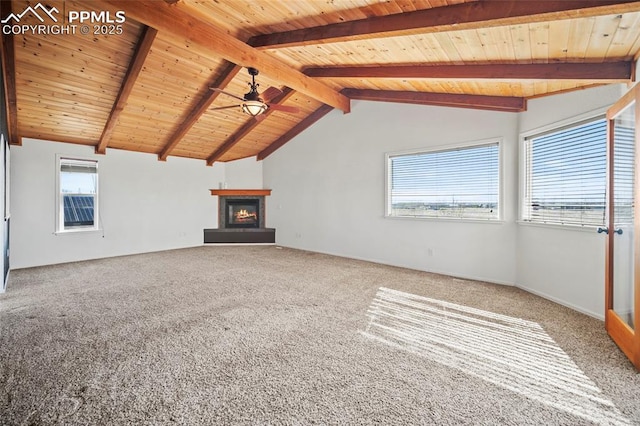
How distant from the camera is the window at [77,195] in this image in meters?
6.04

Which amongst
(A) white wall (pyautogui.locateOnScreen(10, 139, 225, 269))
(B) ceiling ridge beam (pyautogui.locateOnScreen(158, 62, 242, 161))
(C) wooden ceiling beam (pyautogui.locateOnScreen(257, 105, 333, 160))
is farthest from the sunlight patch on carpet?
(A) white wall (pyautogui.locateOnScreen(10, 139, 225, 269))

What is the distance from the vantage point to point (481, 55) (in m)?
3.25

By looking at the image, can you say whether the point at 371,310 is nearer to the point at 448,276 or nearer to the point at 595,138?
the point at 448,276

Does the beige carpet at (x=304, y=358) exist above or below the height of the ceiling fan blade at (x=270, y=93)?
below

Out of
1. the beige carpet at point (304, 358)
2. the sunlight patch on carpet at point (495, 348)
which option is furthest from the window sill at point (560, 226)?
the sunlight patch on carpet at point (495, 348)

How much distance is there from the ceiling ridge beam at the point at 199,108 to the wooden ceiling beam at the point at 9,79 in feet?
6.92

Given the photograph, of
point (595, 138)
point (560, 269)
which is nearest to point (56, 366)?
point (560, 269)

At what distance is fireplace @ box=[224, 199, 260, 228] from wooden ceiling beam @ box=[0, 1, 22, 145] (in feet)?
14.8

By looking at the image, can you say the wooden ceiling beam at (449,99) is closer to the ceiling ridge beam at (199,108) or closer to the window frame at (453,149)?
the window frame at (453,149)

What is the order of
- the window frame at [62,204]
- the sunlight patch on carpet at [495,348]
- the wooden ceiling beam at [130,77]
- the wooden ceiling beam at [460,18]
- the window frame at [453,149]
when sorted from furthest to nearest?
the window frame at [62,204], the window frame at [453,149], the wooden ceiling beam at [130,77], the wooden ceiling beam at [460,18], the sunlight patch on carpet at [495,348]

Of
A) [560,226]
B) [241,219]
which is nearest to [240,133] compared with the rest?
[241,219]

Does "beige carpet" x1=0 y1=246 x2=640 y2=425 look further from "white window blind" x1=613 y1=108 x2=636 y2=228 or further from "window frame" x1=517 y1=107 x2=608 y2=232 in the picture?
"white window blind" x1=613 y1=108 x2=636 y2=228

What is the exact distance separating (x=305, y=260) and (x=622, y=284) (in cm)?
465

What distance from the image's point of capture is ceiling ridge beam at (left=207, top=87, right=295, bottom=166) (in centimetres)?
558
